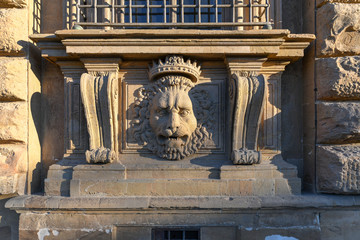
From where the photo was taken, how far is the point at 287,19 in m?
2.94

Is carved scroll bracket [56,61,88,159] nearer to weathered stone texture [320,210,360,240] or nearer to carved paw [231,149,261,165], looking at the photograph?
carved paw [231,149,261,165]

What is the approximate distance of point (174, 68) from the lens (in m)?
2.57

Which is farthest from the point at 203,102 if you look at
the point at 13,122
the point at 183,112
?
the point at 13,122

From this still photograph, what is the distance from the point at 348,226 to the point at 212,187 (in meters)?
1.53

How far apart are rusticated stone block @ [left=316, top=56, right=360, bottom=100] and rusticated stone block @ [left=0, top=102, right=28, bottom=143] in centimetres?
332

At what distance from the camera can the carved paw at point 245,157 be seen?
2564mm

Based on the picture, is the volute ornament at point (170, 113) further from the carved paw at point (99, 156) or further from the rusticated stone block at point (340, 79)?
the rusticated stone block at point (340, 79)

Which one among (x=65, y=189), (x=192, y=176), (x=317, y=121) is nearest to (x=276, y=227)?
(x=192, y=176)

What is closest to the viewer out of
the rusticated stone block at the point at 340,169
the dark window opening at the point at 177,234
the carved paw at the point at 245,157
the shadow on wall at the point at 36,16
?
the rusticated stone block at the point at 340,169

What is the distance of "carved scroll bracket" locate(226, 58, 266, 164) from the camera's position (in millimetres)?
2553

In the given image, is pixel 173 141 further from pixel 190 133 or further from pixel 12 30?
pixel 12 30

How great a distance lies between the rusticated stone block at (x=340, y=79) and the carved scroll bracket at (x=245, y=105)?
2.25 feet

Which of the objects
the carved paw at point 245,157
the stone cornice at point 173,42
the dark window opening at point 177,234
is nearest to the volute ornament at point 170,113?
the stone cornice at point 173,42

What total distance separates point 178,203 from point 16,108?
81.2 inches
